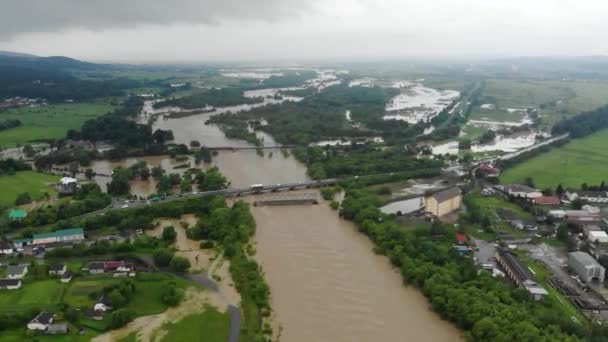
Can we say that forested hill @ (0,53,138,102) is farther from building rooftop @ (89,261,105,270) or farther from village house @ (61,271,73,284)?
village house @ (61,271,73,284)

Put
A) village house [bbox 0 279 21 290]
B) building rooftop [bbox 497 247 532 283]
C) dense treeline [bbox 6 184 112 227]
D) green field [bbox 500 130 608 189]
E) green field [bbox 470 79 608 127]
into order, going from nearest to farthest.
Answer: village house [bbox 0 279 21 290]
building rooftop [bbox 497 247 532 283]
dense treeline [bbox 6 184 112 227]
green field [bbox 500 130 608 189]
green field [bbox 470 79 608 127]

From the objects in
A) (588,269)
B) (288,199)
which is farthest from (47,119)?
(588,269)

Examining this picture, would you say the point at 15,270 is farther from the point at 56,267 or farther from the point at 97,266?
the point at 97,266

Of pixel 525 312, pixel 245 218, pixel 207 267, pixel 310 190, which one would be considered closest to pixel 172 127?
pixel 310 190

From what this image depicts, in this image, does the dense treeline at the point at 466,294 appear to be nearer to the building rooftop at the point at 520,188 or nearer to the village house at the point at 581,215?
the village house at the point at 581,215

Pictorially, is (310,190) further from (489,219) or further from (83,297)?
(83,297)

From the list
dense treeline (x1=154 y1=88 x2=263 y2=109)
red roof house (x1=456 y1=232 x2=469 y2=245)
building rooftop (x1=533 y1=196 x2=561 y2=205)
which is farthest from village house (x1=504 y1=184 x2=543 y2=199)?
dense treeline (x1=154 y1=88 x2=263 y2=109)

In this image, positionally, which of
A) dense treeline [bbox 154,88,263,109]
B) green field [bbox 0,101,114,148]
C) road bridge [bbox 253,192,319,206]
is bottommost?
road bridge [bbox 253,192,319,206]
